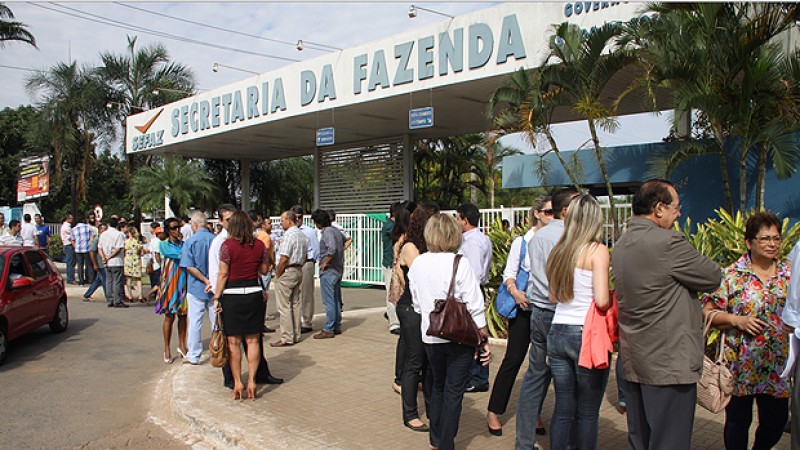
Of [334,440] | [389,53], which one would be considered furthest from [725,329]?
[389,53]

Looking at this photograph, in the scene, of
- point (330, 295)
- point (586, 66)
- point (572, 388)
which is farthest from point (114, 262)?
point (572, 388)

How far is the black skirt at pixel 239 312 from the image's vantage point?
6160mm

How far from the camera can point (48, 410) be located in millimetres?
6316

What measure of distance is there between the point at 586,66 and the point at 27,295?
9.59 metres

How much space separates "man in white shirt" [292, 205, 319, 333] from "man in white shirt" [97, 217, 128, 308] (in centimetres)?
529

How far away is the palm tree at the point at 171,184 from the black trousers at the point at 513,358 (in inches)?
948

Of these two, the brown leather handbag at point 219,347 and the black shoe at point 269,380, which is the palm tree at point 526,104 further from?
the brown leather handbag at point 219,347

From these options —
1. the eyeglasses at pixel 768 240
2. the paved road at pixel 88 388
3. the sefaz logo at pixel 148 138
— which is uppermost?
the sefaz logo at pixel 148 138

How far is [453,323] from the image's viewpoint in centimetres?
428

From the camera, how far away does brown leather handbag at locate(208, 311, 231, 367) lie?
246 inches

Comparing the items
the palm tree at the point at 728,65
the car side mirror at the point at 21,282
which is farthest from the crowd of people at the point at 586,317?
the palm tree at the point at 728,65

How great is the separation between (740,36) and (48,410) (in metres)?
10.1

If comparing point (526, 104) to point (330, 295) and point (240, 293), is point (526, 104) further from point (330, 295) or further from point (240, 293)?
point (240, 293)

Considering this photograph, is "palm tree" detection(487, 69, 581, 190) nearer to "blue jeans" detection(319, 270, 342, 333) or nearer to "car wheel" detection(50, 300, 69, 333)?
"blue jeans" detection(319, 270, 342, 333)
